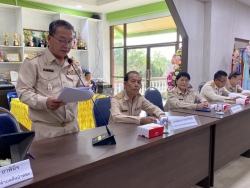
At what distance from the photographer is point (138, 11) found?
6.14m

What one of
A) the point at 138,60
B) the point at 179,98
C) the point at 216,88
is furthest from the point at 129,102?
the point at 138,60

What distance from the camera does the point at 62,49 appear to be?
1508mm

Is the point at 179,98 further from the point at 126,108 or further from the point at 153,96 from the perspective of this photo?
the point at 126,108

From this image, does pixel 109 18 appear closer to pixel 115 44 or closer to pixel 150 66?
pixel 115 44

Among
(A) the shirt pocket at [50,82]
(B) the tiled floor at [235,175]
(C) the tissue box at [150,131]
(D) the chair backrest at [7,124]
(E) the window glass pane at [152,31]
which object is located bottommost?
(B) the tiled floor at [235,175]

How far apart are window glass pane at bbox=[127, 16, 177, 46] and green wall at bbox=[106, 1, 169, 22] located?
29 cm

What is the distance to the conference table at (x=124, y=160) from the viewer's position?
1064mm

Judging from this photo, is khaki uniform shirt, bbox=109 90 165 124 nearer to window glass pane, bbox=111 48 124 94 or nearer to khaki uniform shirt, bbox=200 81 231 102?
khaki uniform shirt, bbox=200 81 231 102

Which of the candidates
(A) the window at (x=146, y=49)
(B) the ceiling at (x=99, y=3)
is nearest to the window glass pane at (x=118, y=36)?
(A) the window at (x=146, y=49)

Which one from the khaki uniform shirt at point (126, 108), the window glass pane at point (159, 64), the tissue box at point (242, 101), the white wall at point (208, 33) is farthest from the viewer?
the window glass pane at point (159, 64)

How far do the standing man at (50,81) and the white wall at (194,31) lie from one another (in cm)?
262

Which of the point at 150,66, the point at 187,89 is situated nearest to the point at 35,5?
the point at 150,66

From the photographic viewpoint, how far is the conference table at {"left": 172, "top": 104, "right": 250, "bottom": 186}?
2.21 m

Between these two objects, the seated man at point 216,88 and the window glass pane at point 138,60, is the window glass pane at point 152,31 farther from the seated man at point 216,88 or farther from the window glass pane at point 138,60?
the seated man at point 216,88
